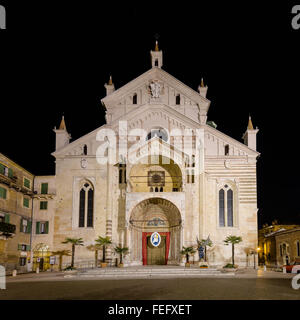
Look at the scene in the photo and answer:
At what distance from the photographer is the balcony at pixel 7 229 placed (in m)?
35.7

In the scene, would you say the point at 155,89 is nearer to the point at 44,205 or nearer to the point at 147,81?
the point at 147,81

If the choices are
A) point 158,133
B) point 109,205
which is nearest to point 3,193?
point 109,205

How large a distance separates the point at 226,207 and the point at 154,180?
791 centimetres

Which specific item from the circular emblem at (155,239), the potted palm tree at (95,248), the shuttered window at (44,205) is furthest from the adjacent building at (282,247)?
the shuttered window at (44,205)

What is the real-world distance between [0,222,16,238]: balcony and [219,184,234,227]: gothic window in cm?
2000

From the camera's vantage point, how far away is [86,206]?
41656 mm

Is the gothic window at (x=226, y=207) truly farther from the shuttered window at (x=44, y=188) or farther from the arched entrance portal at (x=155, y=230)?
the shuttered window at (x=44, y=188)

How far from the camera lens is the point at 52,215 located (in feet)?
137

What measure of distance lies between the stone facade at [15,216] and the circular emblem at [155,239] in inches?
487

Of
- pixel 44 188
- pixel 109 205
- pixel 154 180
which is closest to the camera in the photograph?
pixel 109 205

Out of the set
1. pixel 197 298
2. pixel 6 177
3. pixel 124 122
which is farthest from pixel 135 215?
pixel 197 298

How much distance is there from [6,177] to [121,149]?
37.5 ft
